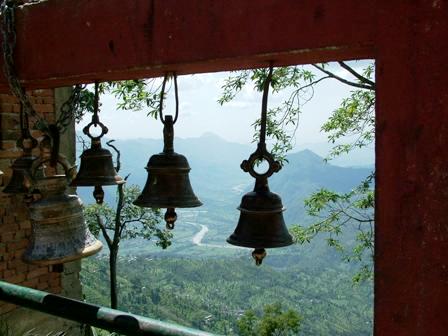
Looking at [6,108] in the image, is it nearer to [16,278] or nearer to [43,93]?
[43,93]

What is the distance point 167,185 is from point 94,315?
3.68 feet

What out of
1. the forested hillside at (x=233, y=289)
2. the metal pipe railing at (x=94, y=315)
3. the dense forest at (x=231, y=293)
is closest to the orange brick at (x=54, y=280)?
the metal pipe railing at (x=94, y=315)

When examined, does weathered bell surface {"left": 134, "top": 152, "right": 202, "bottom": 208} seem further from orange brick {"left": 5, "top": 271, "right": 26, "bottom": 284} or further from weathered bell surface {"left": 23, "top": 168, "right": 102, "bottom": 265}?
orange brick {"left": 5, "top": 271, "right": 26, "bottom": 284}

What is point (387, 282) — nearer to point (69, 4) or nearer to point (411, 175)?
point (411, 175)

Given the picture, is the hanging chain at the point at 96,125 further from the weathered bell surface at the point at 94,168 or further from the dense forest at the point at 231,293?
the dense forest at the point at 231,293

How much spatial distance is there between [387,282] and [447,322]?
0.16 m

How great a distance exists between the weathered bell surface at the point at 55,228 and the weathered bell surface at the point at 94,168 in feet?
2.82

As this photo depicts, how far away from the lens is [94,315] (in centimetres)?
135

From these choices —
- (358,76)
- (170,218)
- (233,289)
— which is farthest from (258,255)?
(233,289)

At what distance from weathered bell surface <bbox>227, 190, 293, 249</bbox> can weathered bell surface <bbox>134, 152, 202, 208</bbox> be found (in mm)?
404

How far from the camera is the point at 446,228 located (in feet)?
3.71

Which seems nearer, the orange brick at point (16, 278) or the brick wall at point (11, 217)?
the brick wall at point (11, 217)

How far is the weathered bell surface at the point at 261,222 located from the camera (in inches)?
80.1

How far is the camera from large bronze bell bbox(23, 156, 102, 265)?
6.21 feet
